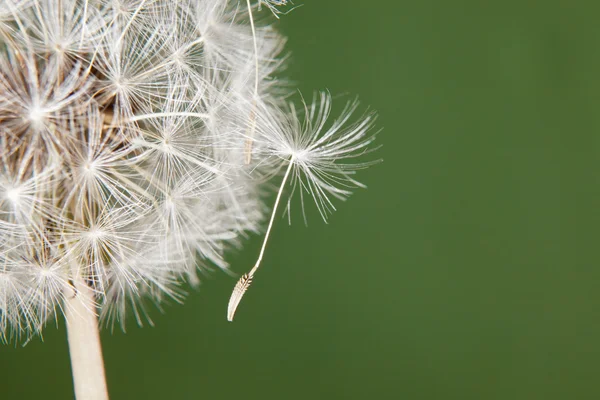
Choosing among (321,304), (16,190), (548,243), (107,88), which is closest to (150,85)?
(107,88)

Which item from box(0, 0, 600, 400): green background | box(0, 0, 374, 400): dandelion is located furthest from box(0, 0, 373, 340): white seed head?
box(0, 0, 600, 400): green background

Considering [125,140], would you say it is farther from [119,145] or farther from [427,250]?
[427,250]

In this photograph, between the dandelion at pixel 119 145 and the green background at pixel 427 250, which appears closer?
the dandelion at pixel 119 145

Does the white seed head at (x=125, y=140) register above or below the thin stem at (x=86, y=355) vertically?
above

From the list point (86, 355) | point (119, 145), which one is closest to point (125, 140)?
point (119, 145)

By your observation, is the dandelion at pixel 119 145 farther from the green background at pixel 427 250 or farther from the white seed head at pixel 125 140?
the green background at pixel 427 250

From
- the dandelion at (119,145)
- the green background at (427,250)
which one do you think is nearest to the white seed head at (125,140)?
the dandelion at (119,145)

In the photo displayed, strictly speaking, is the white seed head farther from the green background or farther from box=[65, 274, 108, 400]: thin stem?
the green background
